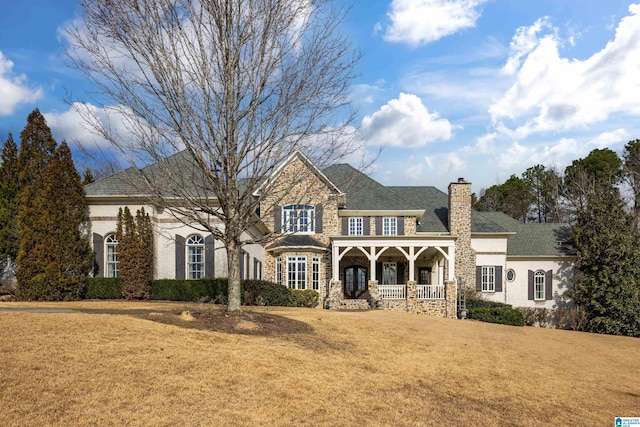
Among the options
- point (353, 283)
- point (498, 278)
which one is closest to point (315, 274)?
point (353, 283)

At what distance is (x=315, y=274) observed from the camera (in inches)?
1169

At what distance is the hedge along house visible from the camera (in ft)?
88.6

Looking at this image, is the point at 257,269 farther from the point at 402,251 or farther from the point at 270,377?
the point at 270,377

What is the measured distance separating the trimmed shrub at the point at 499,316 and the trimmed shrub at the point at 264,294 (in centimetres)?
932

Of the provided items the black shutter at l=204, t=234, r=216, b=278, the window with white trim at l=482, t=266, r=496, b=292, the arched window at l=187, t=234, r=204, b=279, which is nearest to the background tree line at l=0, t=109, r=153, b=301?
the arched window at l=187, t=234, r=204, b=279

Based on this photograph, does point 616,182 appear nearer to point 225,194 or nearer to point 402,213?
point 402,213

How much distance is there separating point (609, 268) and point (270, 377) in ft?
78.4

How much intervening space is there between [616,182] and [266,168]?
142 feet

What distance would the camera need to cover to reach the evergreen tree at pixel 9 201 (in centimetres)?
2459

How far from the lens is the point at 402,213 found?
30609 mm

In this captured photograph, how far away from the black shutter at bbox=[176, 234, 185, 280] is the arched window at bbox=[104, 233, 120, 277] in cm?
254

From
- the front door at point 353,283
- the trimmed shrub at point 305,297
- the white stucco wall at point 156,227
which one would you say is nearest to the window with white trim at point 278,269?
the trimmed shrub at point 305,297

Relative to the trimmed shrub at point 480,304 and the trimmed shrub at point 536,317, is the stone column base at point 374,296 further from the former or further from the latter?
the trimmed shrub at point 536,317

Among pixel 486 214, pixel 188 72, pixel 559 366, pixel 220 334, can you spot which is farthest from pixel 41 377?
pixel 486 214
